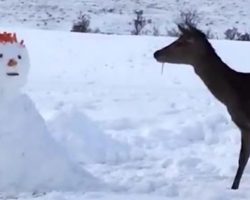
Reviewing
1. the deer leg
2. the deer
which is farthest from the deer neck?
the deer leg

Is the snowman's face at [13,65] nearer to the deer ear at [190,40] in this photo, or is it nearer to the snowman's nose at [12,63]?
the snowman's nose at [12,63]

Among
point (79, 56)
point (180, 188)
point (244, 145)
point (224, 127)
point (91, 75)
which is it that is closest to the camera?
point (180, 188)

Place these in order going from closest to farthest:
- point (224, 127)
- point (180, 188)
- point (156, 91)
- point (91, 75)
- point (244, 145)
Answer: point (180, 188) → point (244, 145) → point (224, 127) → point (156, 91) → point (91, 75)

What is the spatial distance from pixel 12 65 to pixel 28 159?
2.62 ft

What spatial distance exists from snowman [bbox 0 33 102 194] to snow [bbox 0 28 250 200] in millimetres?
45

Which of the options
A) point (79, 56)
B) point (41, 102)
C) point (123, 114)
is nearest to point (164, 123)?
point (123, 114)

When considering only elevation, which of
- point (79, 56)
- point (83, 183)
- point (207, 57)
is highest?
point (207, 57)

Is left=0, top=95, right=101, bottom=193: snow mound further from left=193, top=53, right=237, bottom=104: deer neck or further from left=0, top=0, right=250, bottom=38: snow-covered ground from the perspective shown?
left=0, top=0, right=250, bottom=38: snow-covered ground

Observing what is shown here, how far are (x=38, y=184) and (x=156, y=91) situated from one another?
5103 mm

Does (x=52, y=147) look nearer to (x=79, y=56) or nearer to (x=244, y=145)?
(x=244, y=145)

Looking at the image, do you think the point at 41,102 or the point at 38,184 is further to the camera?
the point at 41,102

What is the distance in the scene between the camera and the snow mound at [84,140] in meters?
8.27

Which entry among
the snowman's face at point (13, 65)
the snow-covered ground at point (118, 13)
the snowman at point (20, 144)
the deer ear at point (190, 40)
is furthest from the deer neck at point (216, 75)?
the snow-covered ground at point (118, 13)

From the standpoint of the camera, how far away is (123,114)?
33.3 feet
